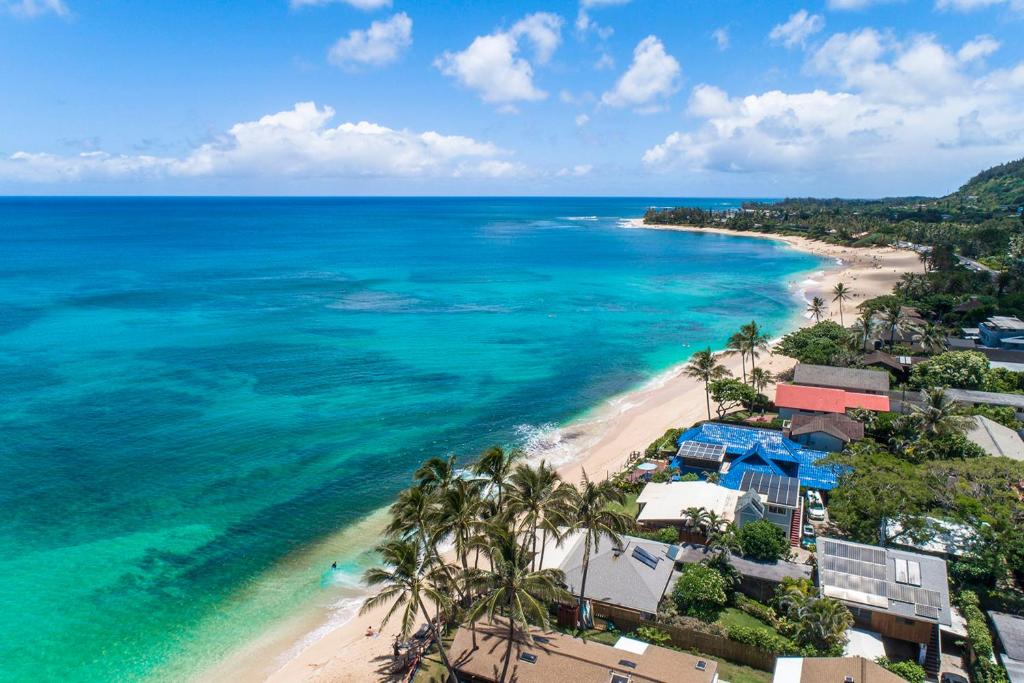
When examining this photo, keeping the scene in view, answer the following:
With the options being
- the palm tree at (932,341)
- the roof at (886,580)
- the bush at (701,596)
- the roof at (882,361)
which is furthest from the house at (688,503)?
the palm tree at (932,341)

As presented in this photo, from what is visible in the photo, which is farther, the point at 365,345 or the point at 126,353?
Result: the point at 365,345

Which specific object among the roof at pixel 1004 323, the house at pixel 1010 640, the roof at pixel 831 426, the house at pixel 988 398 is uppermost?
the roof at pixel 1004 323

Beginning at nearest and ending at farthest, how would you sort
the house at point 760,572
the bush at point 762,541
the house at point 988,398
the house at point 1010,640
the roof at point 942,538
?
the house at point 1010,640 → the house at point 760,572 → the roof at point 942,538 → the bush at point 762,541 → the house at point 988,398

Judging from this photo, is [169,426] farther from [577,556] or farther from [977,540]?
[977,540]

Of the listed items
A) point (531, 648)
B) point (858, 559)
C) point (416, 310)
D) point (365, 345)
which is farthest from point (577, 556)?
point (416, 310)

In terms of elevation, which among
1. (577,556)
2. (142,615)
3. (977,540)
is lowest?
(142,615)

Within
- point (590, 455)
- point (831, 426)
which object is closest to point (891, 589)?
point (831, 426)

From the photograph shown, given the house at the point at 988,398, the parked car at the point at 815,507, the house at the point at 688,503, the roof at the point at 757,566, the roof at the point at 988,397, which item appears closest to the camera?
the roof at the point at 757,566

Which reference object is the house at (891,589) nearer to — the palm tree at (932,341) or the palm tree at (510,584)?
the palm tree at (510,584)
